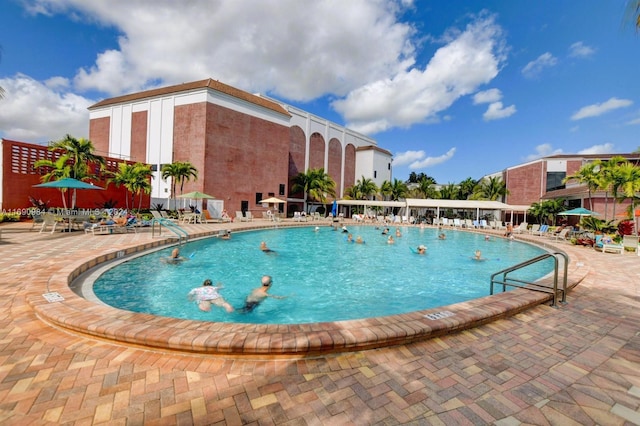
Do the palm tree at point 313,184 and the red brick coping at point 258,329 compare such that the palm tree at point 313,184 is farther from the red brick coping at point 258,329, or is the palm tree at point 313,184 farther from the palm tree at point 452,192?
the red brick coping at point 258,329

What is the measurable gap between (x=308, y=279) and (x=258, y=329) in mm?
4990

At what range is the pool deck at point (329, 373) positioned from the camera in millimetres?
2006

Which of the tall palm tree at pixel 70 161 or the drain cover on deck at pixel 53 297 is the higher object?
the tall palm tree at pixel 70 161

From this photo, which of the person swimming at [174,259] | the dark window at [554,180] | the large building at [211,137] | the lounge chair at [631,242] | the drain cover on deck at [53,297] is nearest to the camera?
the drain cover on deck at [53,297]

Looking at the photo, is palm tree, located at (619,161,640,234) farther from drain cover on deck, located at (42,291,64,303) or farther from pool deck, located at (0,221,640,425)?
drain cover on deck, located at (42,291,64,303)

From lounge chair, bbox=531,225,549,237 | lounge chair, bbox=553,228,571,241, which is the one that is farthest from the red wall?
lounge chair, bbox=531,225,549,237

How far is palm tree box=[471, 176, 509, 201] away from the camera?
33.6 meters

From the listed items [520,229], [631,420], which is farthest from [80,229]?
[520,229]

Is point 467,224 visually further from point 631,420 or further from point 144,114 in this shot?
point 144,114

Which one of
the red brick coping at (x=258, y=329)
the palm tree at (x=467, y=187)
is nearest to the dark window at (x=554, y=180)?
the palm tree at (x=467, y=187)

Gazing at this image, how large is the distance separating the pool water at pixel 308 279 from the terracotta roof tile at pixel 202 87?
17.7 m

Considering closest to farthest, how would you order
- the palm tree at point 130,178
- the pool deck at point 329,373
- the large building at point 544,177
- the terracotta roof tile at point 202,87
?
the pool deck at point 329,373
the palm tree at point 130,178
the terracotta roof tile at point 202,87
the large building at point 544,177

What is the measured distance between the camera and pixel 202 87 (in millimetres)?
24234

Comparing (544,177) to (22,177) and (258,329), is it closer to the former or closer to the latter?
(258,329)
